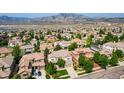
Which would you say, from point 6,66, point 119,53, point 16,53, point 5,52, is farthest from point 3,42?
point 119,53

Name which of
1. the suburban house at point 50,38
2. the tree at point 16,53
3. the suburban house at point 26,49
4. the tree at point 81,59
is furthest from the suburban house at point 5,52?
the tree at point 81,59

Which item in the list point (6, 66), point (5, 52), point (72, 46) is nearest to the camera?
point (6, 66)

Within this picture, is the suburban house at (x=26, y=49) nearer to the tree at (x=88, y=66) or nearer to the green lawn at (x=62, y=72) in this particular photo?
the green lawn at (x=62, y=72)

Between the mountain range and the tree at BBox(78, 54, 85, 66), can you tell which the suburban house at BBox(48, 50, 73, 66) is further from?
the mountain range

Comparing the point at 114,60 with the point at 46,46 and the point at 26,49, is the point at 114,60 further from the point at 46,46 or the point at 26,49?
the point at 26,49

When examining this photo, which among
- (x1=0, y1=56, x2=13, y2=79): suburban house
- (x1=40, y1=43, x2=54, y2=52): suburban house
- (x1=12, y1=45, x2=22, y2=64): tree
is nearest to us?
(x1=0, y1=56, x2=13, y2=79): suburban house

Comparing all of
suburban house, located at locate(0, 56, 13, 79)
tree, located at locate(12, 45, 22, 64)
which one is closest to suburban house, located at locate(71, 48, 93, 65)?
tree, located at locate(12, 45, 22, 64)

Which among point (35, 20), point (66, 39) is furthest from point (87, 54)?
point (35, 20)
